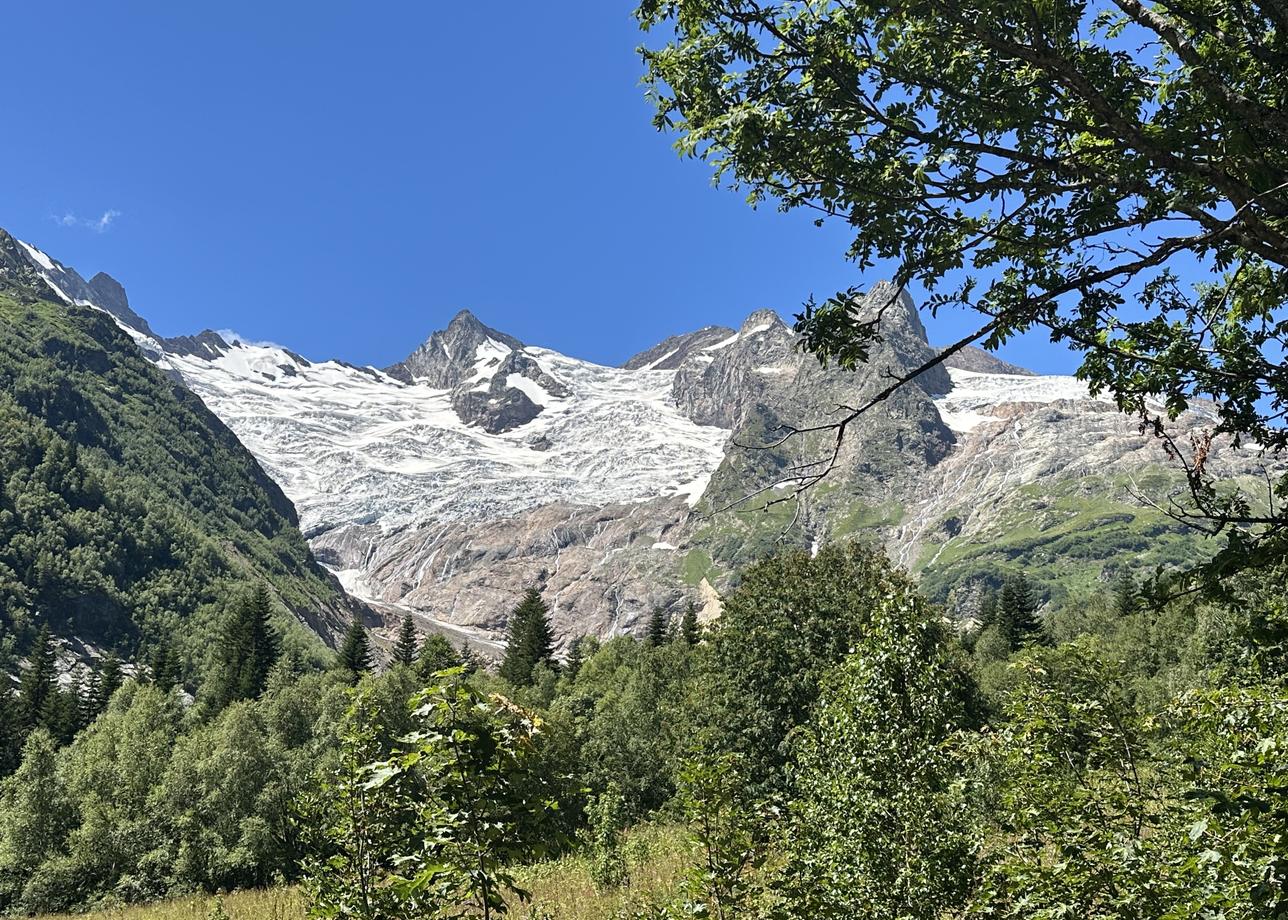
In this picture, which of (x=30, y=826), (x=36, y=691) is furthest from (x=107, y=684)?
(x=30, y=826)

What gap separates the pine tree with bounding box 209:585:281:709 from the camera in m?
83.1

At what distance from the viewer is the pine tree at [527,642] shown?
90.8 m

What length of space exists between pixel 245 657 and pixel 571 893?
77.8 meters

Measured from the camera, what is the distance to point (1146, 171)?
6.12 metres

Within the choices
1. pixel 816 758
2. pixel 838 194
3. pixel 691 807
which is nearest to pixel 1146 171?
pixel 838 194

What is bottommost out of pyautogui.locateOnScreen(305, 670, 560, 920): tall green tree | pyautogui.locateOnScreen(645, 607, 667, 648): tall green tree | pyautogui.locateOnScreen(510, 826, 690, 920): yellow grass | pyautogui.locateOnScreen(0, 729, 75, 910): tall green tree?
pyautogui.locateOnScreen(510, 826, 690, 920): yellow grass

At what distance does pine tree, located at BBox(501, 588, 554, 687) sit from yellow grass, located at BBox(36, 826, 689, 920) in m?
55.9

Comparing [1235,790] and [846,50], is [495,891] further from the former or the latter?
[846,50]

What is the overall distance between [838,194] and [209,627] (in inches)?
8263

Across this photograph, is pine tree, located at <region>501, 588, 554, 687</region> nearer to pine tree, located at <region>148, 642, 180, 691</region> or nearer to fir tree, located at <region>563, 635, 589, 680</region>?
fir tree, located at <region>563, 635, 589, 680</region>

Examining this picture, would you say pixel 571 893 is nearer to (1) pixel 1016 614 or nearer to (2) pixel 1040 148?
(2) pixel 1040 148

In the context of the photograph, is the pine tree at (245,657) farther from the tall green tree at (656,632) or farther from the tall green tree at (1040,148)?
the tall green tree at (1040,148)

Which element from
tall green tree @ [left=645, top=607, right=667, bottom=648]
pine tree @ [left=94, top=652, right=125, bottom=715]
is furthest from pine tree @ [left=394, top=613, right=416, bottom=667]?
tall green tree @ [left=645, top=607, right=667, bottom=648]

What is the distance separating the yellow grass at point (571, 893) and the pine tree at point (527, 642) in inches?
2200
